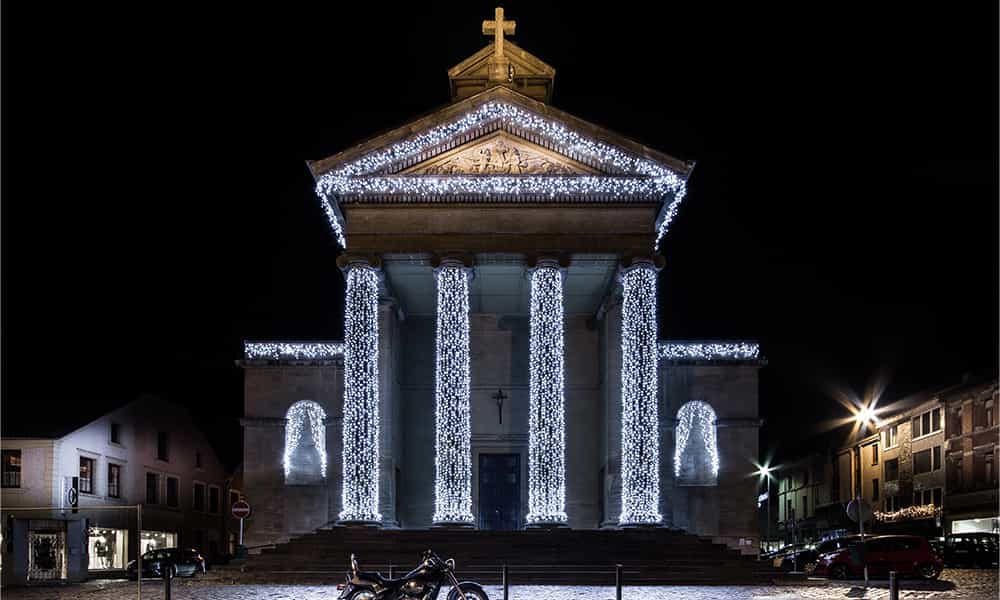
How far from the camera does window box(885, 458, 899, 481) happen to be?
221 ft

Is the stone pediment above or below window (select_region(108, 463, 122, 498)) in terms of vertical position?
above

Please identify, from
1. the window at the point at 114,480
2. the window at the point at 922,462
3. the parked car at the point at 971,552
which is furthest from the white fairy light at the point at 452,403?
the window at the point at 922,462

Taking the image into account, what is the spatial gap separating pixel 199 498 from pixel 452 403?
35.4 meters

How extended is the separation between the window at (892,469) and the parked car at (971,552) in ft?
81.2

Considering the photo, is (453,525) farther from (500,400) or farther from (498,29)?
(498,29)

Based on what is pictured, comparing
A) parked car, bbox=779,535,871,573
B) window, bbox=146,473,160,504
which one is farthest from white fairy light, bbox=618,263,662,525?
window, bbox=146,473,160,504

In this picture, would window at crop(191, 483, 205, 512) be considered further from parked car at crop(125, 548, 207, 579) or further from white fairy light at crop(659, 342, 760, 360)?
white fairy light at crop(659, 342, 760, 360)

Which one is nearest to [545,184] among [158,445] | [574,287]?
[574,287]

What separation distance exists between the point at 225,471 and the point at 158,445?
12.6 m

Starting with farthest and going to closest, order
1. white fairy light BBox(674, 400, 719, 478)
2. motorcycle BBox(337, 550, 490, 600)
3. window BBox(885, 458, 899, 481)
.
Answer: window BBox(885, 458, 899, 481) → white fairy light BBox(674, 400, 719, 478) → motorcycle BBox(337, 550, 490, 600)

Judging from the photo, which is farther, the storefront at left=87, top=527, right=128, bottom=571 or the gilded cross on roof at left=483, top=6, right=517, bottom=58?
the storefront at left=87, top=527, right=128, bottom=571

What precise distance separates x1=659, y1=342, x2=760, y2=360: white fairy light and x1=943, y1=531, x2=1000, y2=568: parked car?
1029cm

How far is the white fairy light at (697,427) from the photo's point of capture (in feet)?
131

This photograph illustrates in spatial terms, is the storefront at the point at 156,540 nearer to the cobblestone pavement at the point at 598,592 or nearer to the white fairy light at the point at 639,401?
the cobblestone pavement at the point at 598,592
